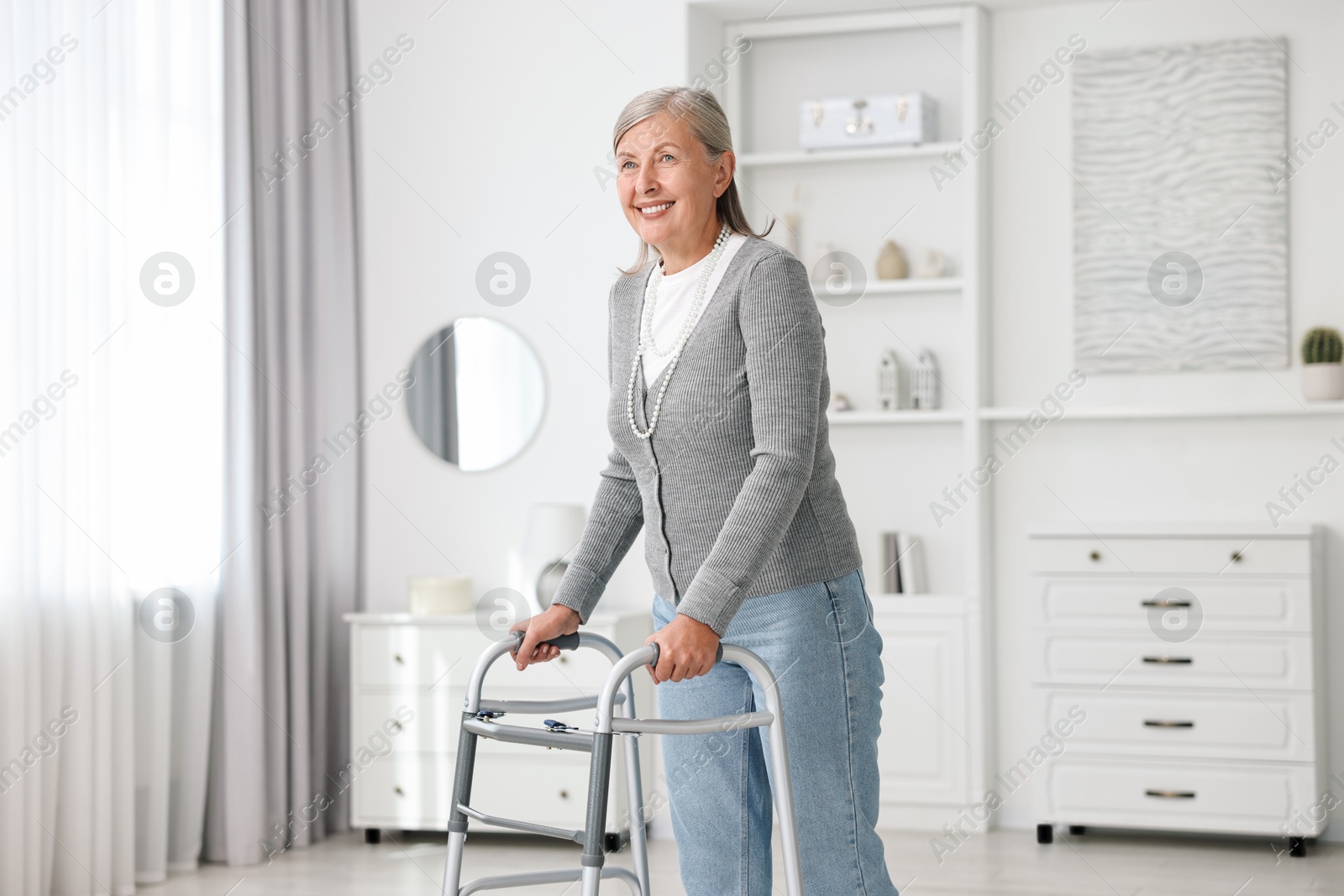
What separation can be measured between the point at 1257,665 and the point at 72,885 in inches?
125

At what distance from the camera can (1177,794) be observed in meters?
4.05

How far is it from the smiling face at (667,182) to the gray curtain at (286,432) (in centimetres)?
256

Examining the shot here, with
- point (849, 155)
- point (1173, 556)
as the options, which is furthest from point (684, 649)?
point (849, 155)

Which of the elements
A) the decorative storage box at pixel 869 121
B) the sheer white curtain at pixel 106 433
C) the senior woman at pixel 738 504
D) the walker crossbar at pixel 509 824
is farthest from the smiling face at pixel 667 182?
the decorative storage box at pixel 869 121

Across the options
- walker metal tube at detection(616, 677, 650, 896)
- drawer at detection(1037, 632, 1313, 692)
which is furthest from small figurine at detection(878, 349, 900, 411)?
walker metal tube at detection(616, 677, 650, 896)

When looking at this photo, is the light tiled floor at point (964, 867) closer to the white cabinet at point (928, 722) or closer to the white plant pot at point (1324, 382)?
the white cabinet at point (928, 722)

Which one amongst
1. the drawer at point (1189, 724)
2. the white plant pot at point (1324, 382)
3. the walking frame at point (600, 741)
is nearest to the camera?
the walking frame at point (600, 741)

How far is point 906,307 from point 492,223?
1369mm

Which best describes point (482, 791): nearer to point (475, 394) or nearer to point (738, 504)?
point (475, 394)

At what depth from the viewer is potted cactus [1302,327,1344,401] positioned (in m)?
4.17

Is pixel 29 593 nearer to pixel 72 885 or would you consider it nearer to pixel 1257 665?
pixel 72 885

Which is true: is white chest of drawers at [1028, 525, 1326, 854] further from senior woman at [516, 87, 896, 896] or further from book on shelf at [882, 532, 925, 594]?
→ senior woman at [516, 87, 896, 896]

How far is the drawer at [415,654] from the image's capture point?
13.7 feet

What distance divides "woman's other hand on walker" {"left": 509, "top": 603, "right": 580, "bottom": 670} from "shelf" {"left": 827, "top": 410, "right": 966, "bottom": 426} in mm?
2596
